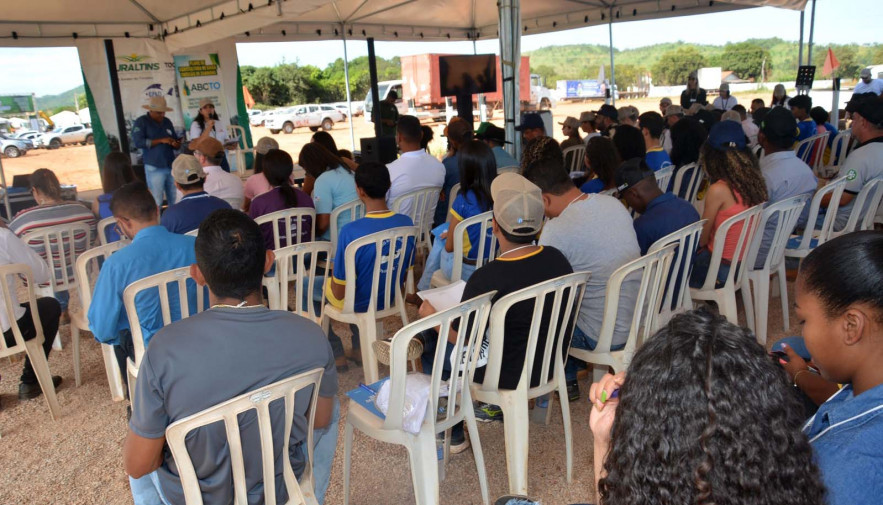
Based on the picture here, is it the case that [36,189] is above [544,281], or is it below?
above

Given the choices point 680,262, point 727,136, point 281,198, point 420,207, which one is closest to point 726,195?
point 727,136

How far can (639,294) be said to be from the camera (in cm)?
242

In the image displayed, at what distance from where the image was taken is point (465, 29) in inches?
432

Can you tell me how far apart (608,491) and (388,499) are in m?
1.66

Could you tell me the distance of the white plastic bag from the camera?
197cm

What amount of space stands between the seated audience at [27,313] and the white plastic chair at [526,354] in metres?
2.39

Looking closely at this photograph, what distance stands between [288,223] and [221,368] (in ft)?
7.64

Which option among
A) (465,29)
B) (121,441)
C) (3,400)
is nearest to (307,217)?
(121,441)

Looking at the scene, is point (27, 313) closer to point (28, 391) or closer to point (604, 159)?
point (28, 391)

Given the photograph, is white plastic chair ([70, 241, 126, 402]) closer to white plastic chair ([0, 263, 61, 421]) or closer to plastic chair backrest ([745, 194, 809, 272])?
white plastic chair ([0, 263, 61, 421])

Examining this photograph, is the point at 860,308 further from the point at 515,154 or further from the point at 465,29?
the point at 465,29

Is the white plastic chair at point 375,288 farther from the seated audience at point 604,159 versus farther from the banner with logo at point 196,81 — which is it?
the banner with logo at point 196,81

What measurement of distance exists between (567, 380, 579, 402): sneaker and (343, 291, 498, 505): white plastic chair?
0.97 meters

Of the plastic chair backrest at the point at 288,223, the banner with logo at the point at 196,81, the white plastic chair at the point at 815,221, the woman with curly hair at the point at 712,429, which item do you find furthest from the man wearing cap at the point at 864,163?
the banner with logo at the point at 196,81
